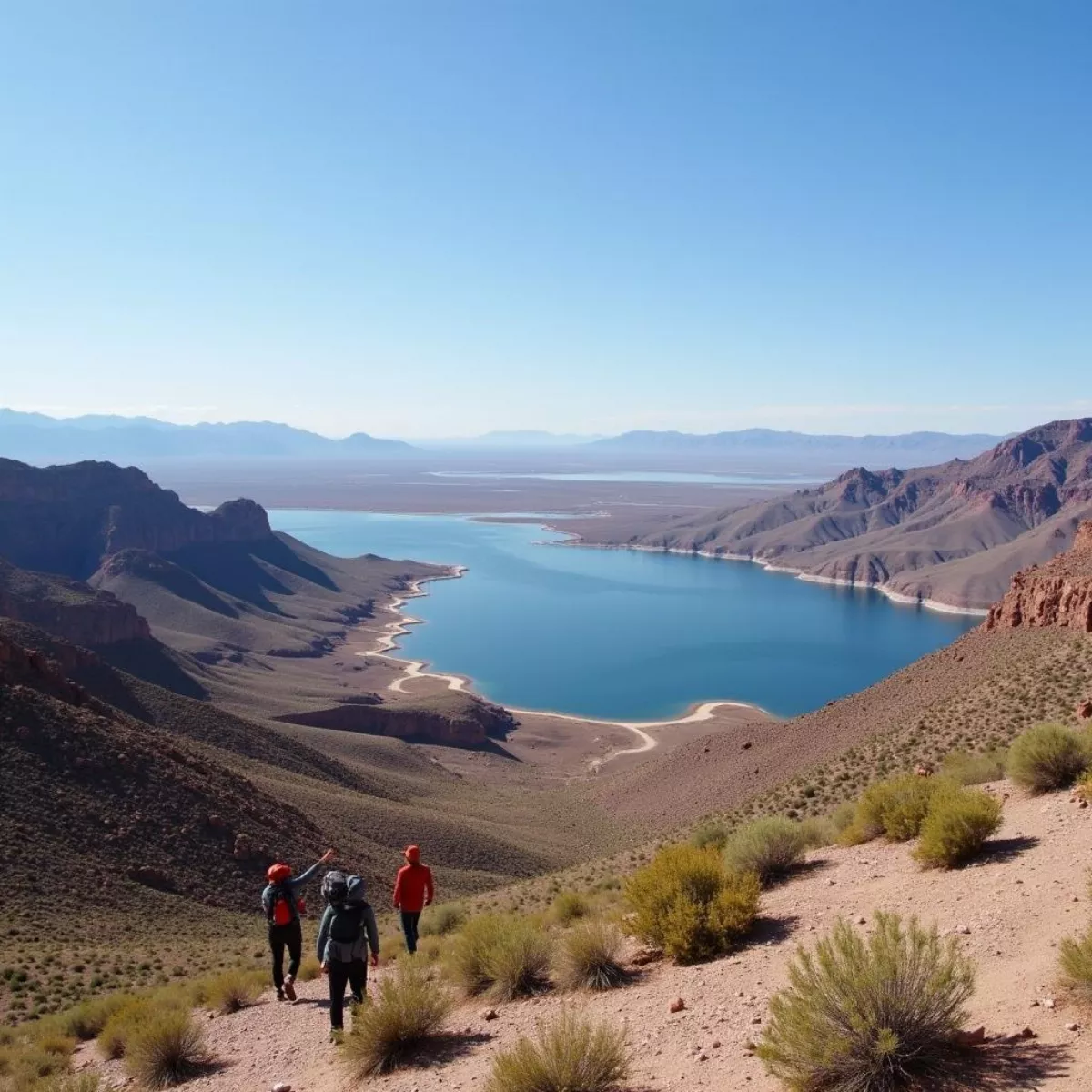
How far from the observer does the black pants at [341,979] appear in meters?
8.50

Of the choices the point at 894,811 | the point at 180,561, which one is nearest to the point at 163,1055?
the point at 894,811

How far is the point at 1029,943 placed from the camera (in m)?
7.40

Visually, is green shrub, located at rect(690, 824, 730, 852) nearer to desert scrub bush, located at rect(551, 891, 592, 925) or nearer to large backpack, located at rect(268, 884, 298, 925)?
desert scrub bush, located at rect(551, 891, 592, 925)

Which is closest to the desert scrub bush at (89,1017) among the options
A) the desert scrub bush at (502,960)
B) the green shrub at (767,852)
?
the desert scrub bush at (502,960)

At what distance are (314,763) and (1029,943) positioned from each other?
34280 mm

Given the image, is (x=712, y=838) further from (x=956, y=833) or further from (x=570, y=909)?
(x=956, y=833)

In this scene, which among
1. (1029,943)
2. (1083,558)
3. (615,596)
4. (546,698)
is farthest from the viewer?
(615,596)

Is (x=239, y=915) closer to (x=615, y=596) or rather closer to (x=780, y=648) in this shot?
(x=780, y=648)

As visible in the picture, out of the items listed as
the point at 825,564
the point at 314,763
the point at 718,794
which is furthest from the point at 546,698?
the point at 825,564

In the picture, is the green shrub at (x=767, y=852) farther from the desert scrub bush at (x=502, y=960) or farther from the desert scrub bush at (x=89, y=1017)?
the desert scrub bush at (x=89, y=1017)

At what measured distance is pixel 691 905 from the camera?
357 inches

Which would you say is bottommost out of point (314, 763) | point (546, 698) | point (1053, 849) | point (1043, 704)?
point (546, 698)

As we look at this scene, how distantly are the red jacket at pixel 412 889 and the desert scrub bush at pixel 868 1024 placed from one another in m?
5.52

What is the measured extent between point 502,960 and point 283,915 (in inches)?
114
